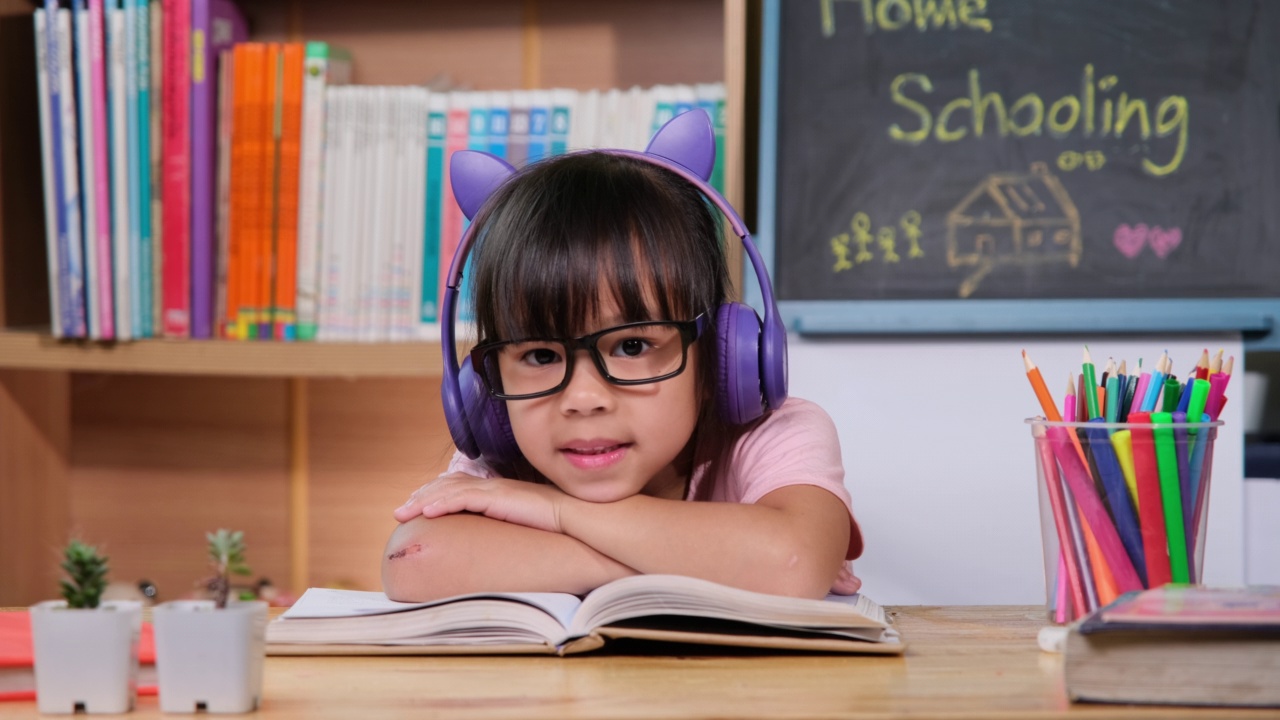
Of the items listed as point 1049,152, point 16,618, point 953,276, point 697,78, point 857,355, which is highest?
point 697,78

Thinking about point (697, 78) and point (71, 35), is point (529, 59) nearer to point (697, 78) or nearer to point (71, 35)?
point (697, 78)

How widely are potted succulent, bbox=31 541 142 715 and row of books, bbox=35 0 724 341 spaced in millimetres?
1033

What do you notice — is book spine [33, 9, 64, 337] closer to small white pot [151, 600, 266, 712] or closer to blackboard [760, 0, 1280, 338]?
blackboard [760, 0, 1280, 338]

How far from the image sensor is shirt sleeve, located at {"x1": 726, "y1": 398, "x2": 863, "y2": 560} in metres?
0.93

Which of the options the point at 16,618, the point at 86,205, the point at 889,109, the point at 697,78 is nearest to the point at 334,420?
the point at 86,205

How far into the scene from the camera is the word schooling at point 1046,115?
1510mm

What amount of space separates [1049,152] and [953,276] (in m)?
0.20

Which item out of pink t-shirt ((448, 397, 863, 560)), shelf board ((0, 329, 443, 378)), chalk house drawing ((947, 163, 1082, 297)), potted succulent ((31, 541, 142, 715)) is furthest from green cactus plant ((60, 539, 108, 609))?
chalk house drawing ((947, 163, 1082, 297))

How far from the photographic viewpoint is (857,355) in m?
1.52

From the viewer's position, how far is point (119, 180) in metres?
1.60

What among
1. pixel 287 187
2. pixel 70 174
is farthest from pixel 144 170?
pixel 287 187

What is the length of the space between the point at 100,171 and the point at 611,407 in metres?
1.04

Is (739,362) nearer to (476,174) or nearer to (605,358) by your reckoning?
(605,358)

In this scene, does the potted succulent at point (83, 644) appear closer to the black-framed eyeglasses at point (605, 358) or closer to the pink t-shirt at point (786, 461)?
the black-framed eyeglasses at point (605, 358)
